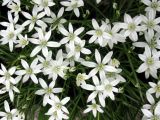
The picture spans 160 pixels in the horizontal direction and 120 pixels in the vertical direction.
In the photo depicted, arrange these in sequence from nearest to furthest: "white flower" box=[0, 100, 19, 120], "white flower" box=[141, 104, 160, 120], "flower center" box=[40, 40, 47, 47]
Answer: "white flower" box=[141, 104, 160, 120], "flower center" box=[40, 40, 47, 47], "white flower" box=[0, 100, 19, 120]

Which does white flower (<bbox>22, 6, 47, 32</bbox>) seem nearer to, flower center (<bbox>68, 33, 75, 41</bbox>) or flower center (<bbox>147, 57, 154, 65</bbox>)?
flower center (<bbox>68, 33, 75, 41</bbox>)

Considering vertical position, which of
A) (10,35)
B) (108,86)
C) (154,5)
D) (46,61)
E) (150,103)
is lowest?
(150,103)

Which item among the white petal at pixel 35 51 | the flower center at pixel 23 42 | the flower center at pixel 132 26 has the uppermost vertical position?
the flower center at pixel 132 26

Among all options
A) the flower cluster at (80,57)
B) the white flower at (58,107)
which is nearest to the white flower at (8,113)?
the flower cluster at (80,57)

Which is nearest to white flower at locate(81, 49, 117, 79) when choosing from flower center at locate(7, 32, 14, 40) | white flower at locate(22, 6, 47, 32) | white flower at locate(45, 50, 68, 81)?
white flower at locate(45, 50, 68, 81)

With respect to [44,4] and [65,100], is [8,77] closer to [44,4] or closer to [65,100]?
[65,100]

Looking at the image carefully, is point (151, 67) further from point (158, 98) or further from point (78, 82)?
point (78, 82)

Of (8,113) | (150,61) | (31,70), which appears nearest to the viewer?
(150,61)

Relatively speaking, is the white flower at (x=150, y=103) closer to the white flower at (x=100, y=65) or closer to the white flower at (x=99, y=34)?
the white flower at (x=100, y=65)

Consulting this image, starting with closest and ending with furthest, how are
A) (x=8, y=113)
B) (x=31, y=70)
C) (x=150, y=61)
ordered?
(x=150, y=61), (x=31, y=70), (x=8, y=113)

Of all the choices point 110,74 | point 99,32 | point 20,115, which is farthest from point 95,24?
point 20,115

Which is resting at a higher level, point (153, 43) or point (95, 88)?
point (153, 43)
